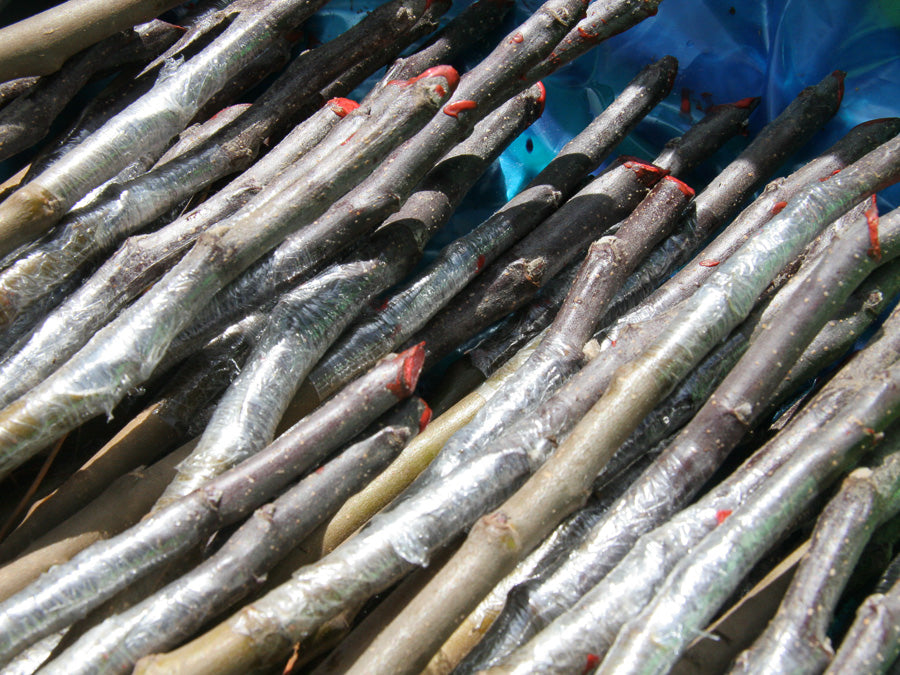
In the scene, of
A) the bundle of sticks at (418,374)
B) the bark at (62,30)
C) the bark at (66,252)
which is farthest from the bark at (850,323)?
the bark at (62,30)

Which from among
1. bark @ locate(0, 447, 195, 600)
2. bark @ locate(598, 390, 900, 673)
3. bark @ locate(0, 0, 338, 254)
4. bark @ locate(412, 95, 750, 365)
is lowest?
bark @ locate(0, 447, 195, 600)

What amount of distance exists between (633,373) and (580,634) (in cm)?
48

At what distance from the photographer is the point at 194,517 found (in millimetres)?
1267

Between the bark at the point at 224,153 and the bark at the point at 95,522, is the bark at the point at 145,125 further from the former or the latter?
the bark at the point at 95,522

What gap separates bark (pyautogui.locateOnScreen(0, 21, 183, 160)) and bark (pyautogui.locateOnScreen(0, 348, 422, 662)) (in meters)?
1.26

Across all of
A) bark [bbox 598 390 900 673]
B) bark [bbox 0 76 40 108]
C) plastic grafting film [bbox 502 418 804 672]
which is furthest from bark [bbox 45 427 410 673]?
bark [bbox 0 76 40 108]

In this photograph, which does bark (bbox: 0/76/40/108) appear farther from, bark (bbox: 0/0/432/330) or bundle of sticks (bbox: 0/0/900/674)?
bark (bbox: 0/0/432/330)

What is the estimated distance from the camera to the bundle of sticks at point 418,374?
1179 mm

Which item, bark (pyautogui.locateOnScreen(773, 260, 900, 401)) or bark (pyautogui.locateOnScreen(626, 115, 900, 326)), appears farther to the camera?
bark (pyautogui.locateOnScreen(626, 115, 900, 326))

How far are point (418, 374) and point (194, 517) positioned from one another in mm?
493

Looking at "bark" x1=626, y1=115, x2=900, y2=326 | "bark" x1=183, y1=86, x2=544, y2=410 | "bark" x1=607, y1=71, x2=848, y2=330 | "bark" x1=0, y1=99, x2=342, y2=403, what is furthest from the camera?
"bark" x1=607, y1=71, x2=848, y2=330

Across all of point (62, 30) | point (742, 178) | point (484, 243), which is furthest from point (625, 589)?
point (62, 30)

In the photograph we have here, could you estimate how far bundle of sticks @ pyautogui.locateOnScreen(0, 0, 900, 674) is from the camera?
1.18 meters

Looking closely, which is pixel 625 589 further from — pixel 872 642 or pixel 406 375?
pixel 406 375
